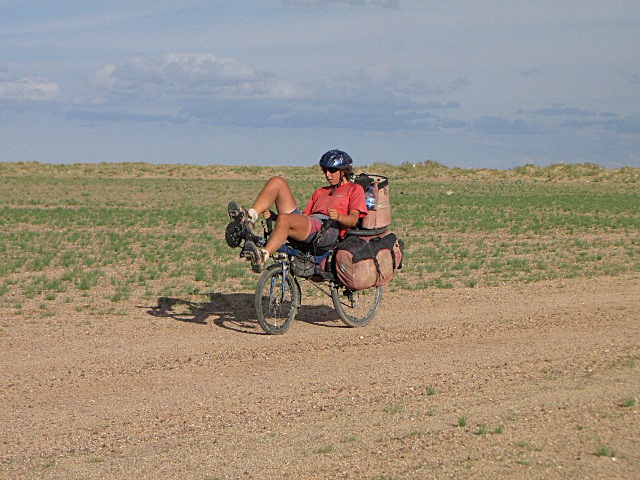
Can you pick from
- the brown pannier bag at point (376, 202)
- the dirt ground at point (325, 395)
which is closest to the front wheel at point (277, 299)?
the dirt ground at point (325, 395)

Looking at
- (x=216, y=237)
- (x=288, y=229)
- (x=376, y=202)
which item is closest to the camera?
(x=288, y=229)

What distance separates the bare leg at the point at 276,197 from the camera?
10.2 m

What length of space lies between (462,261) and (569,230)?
8.23m

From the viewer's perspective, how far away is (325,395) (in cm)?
778

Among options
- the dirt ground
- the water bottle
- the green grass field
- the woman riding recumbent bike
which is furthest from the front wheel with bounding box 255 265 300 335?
the green grass field

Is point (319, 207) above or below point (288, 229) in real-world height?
above

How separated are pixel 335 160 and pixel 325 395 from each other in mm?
3591

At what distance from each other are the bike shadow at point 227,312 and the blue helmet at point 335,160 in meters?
2.02

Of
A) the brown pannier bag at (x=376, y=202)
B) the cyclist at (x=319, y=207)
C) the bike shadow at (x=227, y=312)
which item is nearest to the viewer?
the cyclist at (x=319, y=207)

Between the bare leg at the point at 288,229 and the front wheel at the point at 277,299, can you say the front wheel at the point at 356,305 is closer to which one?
the front wheel at the point at 277,299

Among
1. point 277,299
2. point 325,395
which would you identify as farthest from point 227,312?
point 325,395

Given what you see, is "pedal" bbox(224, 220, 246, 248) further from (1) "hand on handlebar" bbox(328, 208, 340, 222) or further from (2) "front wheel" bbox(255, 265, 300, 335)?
(1) "hand on handlebar" bbox(328, 208, 340, 222)

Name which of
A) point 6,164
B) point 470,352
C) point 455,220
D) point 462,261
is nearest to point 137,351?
point 470,352

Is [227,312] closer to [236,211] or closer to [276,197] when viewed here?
[276,197]
